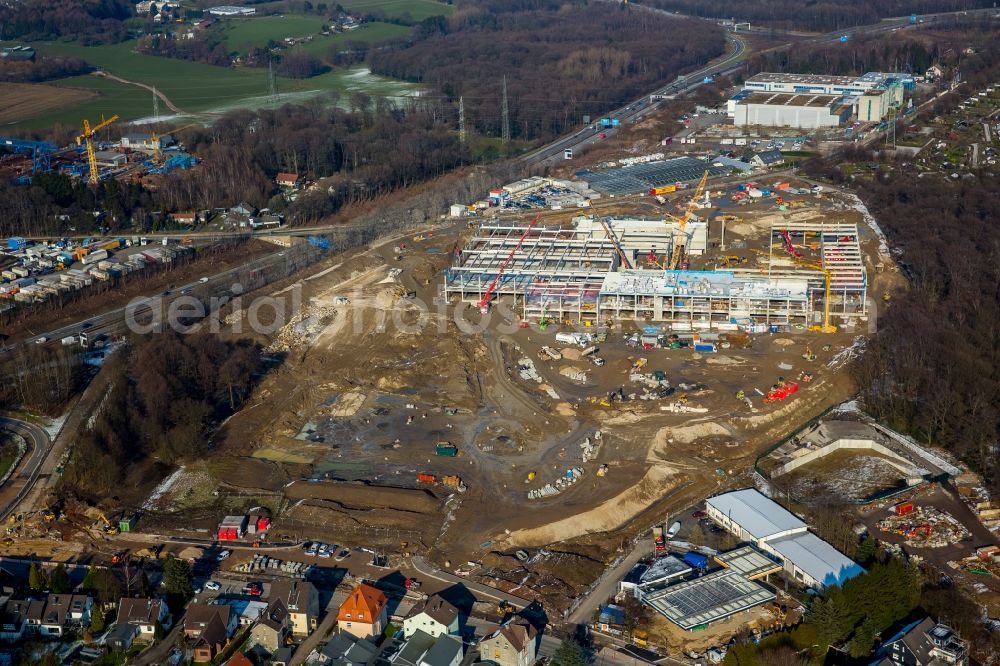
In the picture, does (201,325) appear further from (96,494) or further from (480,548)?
(480,548)

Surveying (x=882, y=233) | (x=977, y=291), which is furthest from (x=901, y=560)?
(x=882, y=233)

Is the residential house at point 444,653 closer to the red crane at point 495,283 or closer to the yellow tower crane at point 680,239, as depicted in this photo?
the red crane at point 495,283

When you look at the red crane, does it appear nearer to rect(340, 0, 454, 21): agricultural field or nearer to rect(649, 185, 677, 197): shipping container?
rect(649, 185, 677, 197): shipping container

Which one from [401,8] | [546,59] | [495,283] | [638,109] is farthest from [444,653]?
[401,8]

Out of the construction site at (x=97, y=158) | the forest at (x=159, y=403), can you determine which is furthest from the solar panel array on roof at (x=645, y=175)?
the forest at (x=159, y=403)

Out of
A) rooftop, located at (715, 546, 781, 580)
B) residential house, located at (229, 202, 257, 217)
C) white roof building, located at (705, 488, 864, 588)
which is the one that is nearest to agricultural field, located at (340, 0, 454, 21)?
residential house, located at (229, 202, 257, 217)

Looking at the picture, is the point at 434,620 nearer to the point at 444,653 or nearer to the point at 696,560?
the point at 444,653
